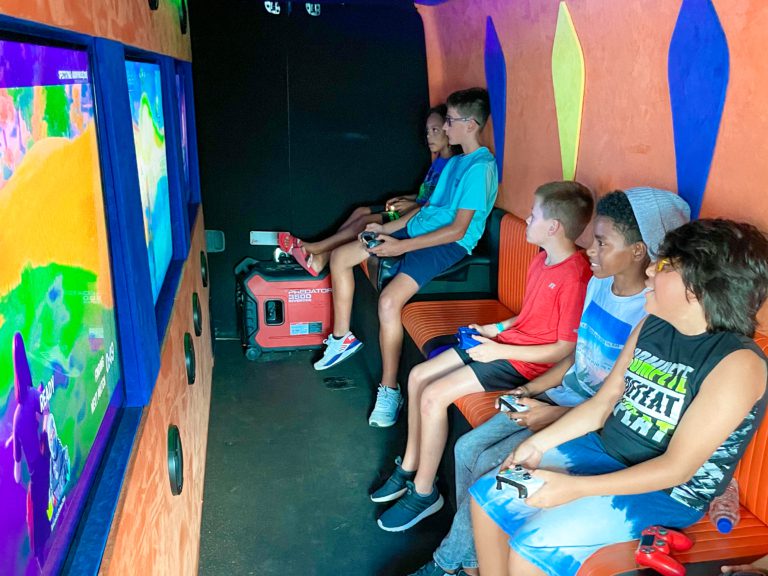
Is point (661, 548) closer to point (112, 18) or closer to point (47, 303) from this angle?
point (47, 303)

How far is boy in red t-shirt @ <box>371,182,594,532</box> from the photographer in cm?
269

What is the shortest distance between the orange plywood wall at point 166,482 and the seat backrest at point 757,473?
172 centimetres

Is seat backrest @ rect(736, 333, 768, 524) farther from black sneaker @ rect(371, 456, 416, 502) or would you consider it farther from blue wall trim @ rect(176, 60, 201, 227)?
blue wall trim @ rect(176, 60, 201, 227)

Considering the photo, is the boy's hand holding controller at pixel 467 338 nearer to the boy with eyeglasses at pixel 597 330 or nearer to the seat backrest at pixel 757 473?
the boy with eyeglasses at pixel 597 330

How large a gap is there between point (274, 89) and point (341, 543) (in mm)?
3047

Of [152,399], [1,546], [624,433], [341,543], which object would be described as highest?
[1,546]

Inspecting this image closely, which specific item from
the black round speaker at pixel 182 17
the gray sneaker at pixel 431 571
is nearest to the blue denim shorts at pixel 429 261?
the gray sneaker at pixel 431 571

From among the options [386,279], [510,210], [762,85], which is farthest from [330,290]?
[762,85]

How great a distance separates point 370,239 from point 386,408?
1.03 meters

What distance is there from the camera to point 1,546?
811 mm

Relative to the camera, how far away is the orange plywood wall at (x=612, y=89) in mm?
2092

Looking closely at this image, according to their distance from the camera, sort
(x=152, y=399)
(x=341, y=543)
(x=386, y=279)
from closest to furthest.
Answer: (x=152, y=399) → (x=341, y=543) → (x=386, y=279)

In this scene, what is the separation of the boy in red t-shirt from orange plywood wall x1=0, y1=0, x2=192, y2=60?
1.62 m

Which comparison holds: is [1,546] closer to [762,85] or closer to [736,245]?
[736,245]
